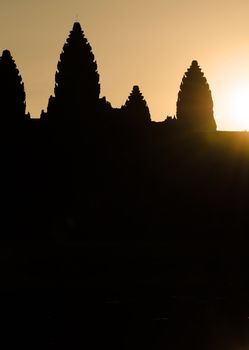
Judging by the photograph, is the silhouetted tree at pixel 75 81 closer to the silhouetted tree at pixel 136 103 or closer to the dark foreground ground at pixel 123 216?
the dark foreground ground at pixel 123 216

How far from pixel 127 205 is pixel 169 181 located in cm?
284

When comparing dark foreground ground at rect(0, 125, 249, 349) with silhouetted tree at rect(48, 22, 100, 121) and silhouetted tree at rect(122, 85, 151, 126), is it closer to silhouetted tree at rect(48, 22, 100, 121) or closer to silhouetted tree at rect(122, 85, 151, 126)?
silhouetted tree at rect(48, 22, 100, 121)

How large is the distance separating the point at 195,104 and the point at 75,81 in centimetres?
1881

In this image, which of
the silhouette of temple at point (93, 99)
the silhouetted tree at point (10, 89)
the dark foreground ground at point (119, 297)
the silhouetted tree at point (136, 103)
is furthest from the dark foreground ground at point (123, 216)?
the silhouetted tree at point (136, 103)

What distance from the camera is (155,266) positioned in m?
30.2

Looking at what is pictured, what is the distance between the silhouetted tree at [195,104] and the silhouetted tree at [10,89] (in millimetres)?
20170

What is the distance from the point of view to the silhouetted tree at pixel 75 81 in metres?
59.7

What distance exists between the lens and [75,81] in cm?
6475

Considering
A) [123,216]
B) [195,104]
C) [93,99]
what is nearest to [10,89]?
[93,99]

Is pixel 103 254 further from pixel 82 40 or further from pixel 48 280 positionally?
Answer: pixel 82 40

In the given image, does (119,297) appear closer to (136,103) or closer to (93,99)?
(93,99)

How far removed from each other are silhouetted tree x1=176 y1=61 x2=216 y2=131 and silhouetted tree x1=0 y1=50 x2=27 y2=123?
20.2 meters

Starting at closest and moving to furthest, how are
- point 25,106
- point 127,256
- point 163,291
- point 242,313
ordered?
point 242,313
point 163,291
point 127,256
point 25,106

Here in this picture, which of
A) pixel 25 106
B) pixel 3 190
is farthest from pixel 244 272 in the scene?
pixel 25 106
